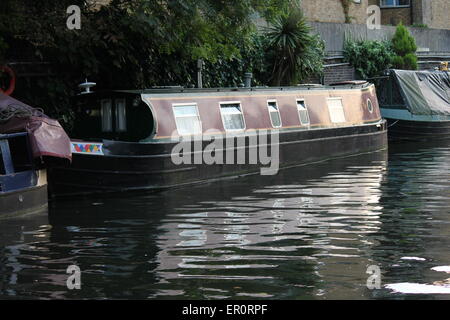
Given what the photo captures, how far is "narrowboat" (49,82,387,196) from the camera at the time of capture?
13508 millimetres

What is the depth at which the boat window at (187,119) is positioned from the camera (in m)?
14.9

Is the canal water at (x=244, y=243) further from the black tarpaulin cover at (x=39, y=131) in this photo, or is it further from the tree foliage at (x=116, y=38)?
the tree foliage at (x=116, y=38)

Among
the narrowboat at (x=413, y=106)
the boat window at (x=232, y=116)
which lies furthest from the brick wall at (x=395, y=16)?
the boat window at (x=232, y=116)

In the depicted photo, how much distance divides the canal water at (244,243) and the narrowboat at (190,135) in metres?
0.37

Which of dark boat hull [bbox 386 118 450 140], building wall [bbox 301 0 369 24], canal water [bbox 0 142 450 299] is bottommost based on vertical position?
canal water [bbox 0 142 450 299]

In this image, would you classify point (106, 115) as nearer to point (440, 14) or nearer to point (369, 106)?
point (369, 106)

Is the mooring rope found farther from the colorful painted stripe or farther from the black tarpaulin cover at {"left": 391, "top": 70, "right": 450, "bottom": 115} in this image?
the black tarpaulin cover at {"left": 391, "top": 70, "right": 450, "bottom": 115}

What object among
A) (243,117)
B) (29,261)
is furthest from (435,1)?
(29,261)

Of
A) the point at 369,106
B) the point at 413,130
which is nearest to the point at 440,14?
the point at 413,130

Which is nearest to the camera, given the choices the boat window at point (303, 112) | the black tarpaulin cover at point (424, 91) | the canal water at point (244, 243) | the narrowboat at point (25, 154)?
the canal water at point (244, 243)

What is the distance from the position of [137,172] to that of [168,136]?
3.24 ft

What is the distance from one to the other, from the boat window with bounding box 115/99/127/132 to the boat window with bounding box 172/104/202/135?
2.77 feet

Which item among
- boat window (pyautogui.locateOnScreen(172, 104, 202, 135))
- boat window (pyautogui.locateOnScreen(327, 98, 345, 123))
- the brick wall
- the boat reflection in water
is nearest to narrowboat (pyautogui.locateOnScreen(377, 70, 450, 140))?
boat window (pyautogui.locateOnScreen(327, 98, 345, 123))

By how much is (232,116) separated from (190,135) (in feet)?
4.95
